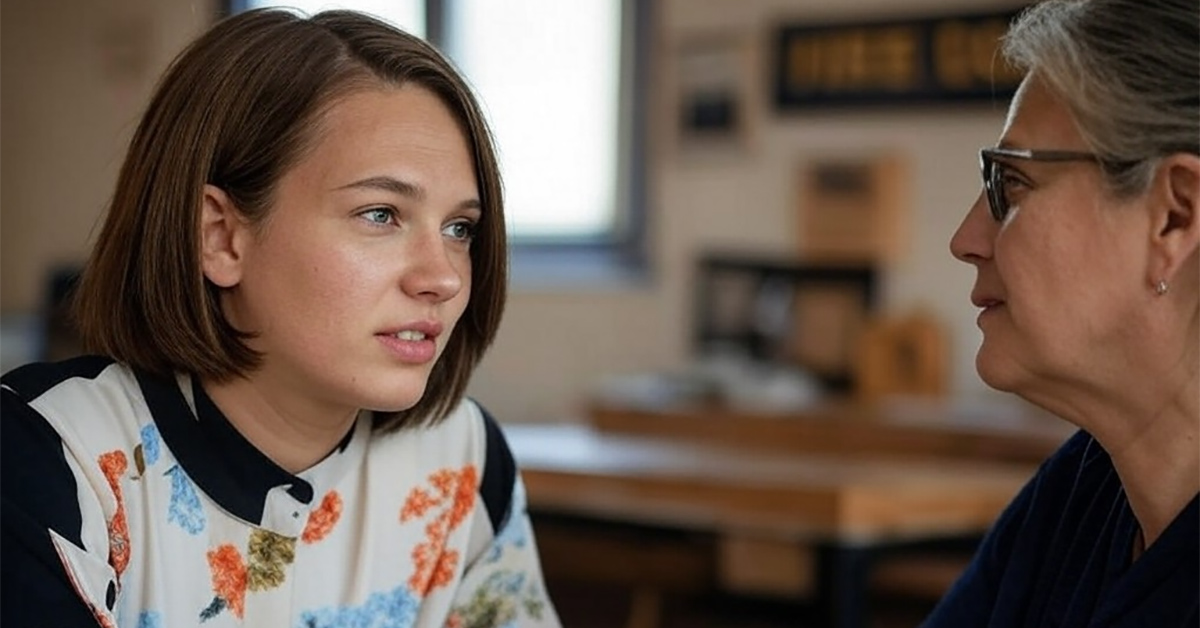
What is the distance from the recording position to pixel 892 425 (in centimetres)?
464

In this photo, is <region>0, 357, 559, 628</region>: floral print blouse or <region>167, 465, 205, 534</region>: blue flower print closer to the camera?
<region>0, 357, 559, 628</region>: floral print blouse

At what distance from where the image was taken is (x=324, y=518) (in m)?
1.65

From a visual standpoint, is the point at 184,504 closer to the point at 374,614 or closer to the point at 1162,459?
the point at 374,614

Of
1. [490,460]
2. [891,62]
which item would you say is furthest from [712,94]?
[490,460]

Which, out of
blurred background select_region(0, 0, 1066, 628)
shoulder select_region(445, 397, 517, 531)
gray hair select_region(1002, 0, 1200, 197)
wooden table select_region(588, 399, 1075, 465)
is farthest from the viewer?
wooden table select_region(588, 399, 1075, 465)

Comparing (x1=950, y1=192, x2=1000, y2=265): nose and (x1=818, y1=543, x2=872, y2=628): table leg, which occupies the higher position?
(x1=950, y1=192, x2=1000, y2=265): nose

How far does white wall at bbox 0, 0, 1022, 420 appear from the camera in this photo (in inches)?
209

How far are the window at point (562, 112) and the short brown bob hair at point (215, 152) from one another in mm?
4561

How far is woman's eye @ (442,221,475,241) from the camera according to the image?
1.56 metres

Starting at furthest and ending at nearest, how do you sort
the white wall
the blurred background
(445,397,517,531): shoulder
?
the white wall, the blurred background, (445,397,517,531): shoulder

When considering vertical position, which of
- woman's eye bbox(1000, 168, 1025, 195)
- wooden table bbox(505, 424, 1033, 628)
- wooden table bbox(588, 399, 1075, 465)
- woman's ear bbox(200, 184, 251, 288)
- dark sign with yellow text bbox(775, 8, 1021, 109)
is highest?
dark sign with yellow text bbox(775, 8, 1021, 109)

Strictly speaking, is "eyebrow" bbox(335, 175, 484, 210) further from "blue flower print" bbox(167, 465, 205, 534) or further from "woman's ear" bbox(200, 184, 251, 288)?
"blue flower print" bbox(167, 465, 205, 534)

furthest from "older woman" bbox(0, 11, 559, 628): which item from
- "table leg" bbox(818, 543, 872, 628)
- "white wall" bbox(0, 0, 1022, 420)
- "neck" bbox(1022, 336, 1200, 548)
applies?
"white wall" bbox(0, 0, 1022, 420)

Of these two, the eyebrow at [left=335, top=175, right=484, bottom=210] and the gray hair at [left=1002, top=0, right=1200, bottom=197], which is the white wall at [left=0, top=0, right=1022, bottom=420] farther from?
the gray hair at [left=1002, top=0, right=1200, bottom=197]
